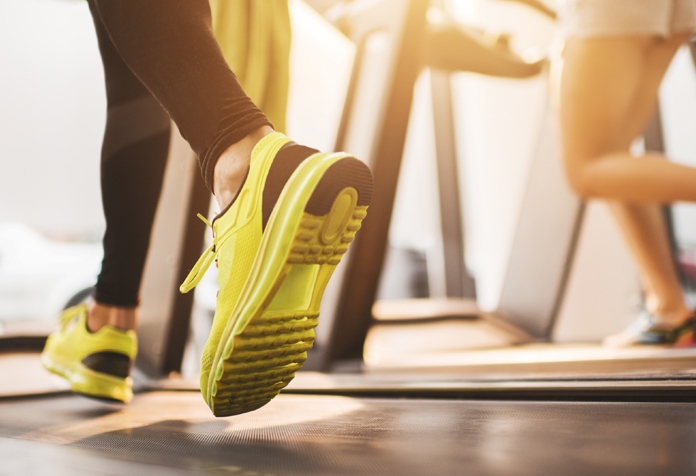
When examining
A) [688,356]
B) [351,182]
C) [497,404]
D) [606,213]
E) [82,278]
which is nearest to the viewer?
[351,182]

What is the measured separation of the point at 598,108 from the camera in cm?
129

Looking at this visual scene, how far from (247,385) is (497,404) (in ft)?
1.42

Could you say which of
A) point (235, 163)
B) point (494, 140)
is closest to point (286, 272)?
point (235, 163)

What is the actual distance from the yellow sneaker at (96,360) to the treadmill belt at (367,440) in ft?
0.14

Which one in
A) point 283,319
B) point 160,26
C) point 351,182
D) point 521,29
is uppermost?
point 521,29

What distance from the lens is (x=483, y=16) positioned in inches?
129

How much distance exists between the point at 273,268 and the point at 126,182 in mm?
391

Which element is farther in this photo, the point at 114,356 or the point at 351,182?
the point at 114,356

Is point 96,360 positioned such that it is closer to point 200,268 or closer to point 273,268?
point 200,268

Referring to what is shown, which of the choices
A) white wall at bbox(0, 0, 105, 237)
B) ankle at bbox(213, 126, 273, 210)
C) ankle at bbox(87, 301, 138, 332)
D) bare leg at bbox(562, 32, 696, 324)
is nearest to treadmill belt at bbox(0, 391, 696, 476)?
ankle at bbox(87, 301, 138, 332)

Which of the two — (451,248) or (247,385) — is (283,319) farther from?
(451,248)

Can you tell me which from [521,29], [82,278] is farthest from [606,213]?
[82,278]

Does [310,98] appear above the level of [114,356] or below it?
above

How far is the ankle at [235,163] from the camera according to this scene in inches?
26.3
